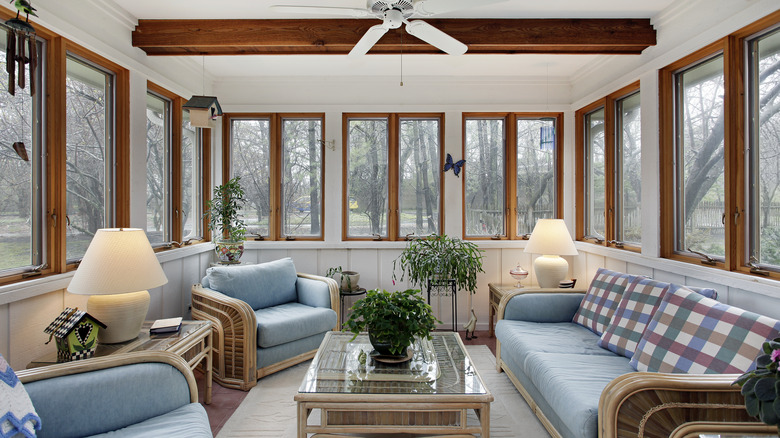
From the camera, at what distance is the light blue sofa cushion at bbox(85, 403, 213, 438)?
154cm

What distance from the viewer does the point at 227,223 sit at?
388cm

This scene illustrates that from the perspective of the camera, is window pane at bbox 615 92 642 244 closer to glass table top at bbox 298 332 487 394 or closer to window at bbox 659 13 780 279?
window at bbox 659 13 780 279

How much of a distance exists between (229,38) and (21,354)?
92.4 inches

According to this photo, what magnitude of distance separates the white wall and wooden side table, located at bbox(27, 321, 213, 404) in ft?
1.36

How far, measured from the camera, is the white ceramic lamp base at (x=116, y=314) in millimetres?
2148

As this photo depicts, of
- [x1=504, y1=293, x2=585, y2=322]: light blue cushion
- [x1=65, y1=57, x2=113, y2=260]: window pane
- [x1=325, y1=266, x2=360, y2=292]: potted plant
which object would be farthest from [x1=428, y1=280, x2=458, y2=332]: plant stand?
[x1=65, y1=57, x2=113, y2=260]: window pane

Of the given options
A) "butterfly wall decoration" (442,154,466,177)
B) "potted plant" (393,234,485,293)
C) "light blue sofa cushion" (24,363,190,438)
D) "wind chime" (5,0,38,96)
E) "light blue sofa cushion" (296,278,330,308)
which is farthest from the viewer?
"butterfly wall decoration" (442,154,466,177)

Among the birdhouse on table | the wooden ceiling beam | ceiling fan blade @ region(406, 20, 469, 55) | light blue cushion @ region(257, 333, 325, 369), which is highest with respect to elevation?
the wooden ceiling beam

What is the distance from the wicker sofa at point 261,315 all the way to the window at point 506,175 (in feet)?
5.93

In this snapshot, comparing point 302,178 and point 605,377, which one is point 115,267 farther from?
point 605,377

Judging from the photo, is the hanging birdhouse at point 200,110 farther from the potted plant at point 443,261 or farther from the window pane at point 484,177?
the window pane at point 484,177

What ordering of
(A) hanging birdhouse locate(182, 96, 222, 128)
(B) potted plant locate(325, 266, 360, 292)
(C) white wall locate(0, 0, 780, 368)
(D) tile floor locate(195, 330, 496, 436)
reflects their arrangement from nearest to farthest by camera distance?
(C) white wall locate(0, 0, 780, 368)
(D) tile floor locate(195, 330, 496, 436)
(A) hanging birdhouse locate(182, 96, 222, 128)
(B) potted plant locate(325, 266, 360, 292)

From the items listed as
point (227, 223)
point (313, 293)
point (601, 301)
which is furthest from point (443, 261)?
point (227, 223)

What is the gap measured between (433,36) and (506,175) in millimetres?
2294
